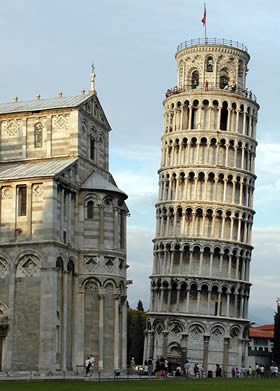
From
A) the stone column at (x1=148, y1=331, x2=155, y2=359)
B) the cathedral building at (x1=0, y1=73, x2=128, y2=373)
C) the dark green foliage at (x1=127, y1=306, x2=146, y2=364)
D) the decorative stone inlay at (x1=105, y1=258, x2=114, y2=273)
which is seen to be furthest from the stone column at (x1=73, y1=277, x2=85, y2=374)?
the dark green foliage at (x1=127, y1=306, x2=146, y2=364)

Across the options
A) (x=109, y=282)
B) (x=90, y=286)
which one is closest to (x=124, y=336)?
(x=109, y=282)

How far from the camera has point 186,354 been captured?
334 feet

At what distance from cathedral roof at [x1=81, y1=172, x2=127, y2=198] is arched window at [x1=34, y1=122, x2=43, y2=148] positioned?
4.51m

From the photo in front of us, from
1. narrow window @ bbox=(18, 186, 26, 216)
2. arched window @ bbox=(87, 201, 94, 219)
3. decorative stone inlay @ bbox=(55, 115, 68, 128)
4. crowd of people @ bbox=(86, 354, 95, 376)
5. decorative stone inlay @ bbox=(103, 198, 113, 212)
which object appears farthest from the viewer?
decorative stone inlay @ bbox=(55, 115, 68, 128)

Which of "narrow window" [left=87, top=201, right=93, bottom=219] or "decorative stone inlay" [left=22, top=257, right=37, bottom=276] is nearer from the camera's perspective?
"decorative stone inlay" [left=22, top=257, right=37, bottom=276]

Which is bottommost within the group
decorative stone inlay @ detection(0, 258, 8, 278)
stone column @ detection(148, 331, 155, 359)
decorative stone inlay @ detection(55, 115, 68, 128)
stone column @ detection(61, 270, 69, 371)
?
stone column @ detection(148, 331, 155, 359)

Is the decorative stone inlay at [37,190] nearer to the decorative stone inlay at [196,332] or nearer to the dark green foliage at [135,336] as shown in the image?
the decorative stone inlay at [196,332]

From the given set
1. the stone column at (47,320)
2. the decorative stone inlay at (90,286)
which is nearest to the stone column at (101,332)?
the decorative stone inlay at (90,286)

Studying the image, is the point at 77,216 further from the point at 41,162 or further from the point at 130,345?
the point at 130,345

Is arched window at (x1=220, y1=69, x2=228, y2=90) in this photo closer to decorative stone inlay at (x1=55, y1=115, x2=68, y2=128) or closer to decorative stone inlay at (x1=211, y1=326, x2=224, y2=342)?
decorative stone inlay at (x1=211, y1=326, x2=224, y2=342)

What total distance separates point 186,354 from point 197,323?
3578mm

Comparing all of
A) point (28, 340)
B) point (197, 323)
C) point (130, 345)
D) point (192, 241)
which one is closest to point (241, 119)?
point (192, 241)

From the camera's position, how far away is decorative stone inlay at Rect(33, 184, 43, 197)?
6303 centimetres

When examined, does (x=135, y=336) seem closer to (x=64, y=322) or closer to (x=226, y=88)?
(x=226, y=88)
